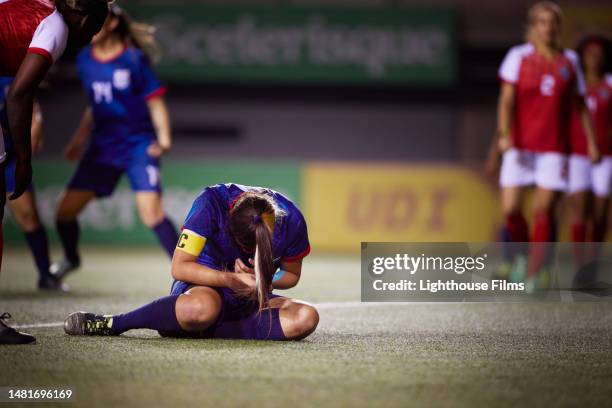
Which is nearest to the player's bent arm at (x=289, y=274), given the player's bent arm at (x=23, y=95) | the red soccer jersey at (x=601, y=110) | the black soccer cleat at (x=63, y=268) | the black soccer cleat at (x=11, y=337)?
the black soccer cleat at (x=11, y=337)

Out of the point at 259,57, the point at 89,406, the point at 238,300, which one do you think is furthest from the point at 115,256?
the point at 89,406

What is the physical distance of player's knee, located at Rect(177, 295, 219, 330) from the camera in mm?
4133

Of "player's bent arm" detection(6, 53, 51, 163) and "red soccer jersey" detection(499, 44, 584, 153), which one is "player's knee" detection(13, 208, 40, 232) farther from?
"red soccer jersey" detection(499, 44, 584, 153)

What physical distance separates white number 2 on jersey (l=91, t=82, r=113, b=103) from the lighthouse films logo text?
2083mm

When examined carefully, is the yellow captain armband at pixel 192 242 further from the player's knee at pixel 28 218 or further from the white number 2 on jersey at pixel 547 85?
the white number 2 on jersey at pixel 547 85

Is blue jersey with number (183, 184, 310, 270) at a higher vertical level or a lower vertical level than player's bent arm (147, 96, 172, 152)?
lower

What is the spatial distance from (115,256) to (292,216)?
6802 millimetres

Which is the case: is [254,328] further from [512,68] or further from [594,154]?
[594,154]

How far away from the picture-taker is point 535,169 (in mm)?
6992

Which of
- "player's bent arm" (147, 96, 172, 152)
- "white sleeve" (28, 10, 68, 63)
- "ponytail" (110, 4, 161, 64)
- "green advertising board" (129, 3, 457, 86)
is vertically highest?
"green advertising board" (129, 3, 457, 86)

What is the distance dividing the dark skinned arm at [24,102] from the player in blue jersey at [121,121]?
8.97ft

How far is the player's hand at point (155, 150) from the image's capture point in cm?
680

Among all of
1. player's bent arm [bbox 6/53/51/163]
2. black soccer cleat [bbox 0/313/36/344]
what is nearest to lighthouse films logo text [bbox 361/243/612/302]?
black soccer cleat [bbox 0/313/36/344]

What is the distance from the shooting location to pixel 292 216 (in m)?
4.29
